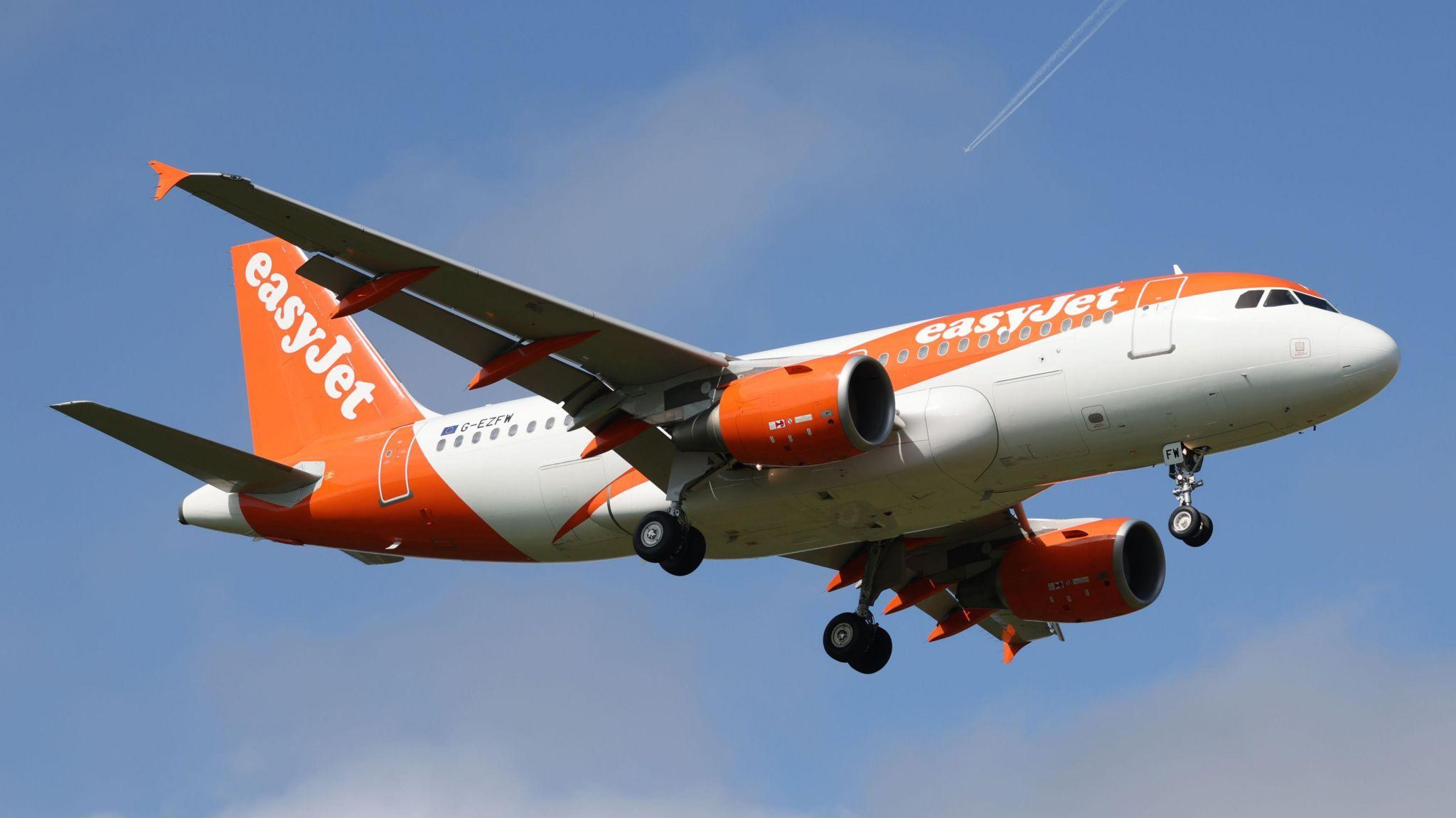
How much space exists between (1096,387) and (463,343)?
10.6m

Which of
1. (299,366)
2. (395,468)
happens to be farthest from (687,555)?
(299,366)

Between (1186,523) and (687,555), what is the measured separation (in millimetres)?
8558

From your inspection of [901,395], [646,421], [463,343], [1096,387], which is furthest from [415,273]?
[1096,387]

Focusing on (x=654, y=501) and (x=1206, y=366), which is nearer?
(x=1206, y=366)

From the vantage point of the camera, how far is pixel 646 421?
33281 mm

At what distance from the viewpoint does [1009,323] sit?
32.1 metres

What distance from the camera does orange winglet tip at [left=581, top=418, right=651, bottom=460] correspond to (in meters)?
33.4

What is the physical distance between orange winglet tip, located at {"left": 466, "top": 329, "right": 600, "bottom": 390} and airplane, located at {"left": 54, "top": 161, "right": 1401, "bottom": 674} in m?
0.05

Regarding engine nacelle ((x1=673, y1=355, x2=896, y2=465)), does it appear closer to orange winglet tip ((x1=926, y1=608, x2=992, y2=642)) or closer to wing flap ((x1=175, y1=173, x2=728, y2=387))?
wing flap ((x1=175, y1=173, x2=728, y2=387))

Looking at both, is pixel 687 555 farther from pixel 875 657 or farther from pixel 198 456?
pixel 198 456

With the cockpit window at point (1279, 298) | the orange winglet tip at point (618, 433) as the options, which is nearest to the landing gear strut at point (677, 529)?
the orange winglet tip at point (618, 433)

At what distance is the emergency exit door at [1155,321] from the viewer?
3067 centimetres

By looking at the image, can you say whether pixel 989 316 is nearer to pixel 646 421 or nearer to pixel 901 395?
pixel 901 395

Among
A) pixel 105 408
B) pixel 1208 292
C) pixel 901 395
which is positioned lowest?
pixel 105 408
